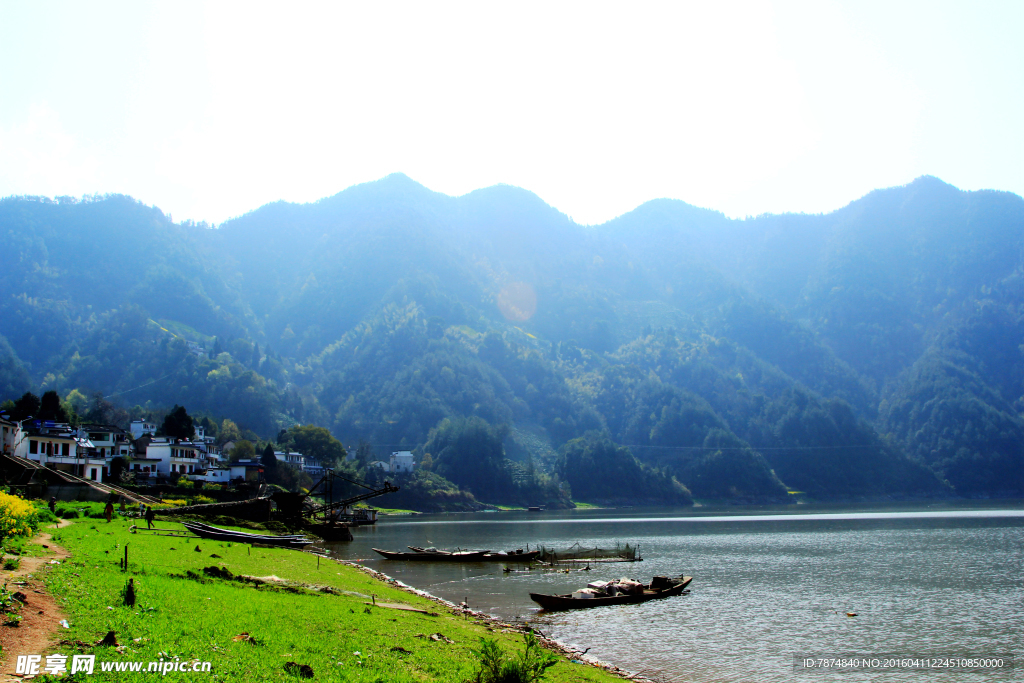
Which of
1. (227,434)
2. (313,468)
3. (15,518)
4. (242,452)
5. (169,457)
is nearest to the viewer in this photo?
(15,518)

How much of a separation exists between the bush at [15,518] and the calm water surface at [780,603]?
22.7 m

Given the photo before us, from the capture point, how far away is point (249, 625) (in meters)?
18.9

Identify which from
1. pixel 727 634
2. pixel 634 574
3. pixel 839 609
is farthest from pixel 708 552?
pixel 727 634

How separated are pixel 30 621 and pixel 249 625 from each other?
560cm

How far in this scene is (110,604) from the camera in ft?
57.9

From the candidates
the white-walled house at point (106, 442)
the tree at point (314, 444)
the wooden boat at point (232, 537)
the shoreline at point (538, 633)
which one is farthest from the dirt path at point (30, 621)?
the tree at point (314, 444)

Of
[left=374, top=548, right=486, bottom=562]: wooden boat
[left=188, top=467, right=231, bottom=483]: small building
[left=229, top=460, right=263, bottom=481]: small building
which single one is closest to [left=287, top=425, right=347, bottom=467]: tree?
[left=229, top=460, right=263, bottom=481]: small building

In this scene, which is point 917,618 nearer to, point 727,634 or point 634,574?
point 727,634

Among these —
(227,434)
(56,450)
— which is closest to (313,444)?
(227,434)

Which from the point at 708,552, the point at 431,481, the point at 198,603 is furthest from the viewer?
the point at 431,481

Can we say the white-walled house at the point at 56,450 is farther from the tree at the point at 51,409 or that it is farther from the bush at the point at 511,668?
the bush at the point at 511,668

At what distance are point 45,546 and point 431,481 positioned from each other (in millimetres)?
171215

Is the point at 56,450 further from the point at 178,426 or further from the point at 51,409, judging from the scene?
the point at 178,426

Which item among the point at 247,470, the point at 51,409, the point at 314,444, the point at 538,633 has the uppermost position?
the point at 51,409
